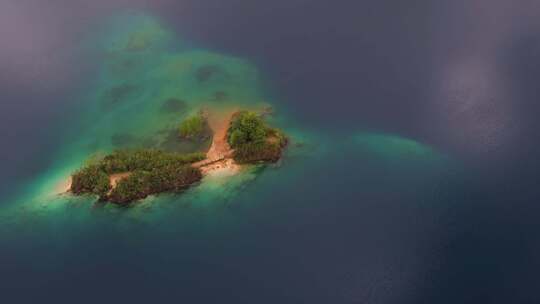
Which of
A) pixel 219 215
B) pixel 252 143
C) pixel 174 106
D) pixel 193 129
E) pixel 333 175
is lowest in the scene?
pixel 219 215

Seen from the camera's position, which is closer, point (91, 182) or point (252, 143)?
point (91, 182)

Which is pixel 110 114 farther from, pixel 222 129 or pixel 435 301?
pixel 435 301

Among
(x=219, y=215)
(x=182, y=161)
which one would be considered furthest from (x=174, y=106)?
(x=219, y=215)

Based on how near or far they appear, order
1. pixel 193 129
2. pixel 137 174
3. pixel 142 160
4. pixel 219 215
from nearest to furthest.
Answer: pixel 219 215, pixel 137 174, pixel 142 160, pixel 193 129

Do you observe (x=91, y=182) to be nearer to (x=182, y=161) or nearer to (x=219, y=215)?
(x=182, y=161)

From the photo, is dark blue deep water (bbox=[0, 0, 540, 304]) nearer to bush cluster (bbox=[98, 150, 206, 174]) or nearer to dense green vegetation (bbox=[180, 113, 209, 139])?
bush cluster (bbox=[98, 150, 206, 174])

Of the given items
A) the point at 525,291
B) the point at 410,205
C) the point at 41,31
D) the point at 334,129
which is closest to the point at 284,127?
the point at 334,129

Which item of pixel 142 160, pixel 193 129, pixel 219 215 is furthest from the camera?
pixel 193 129
